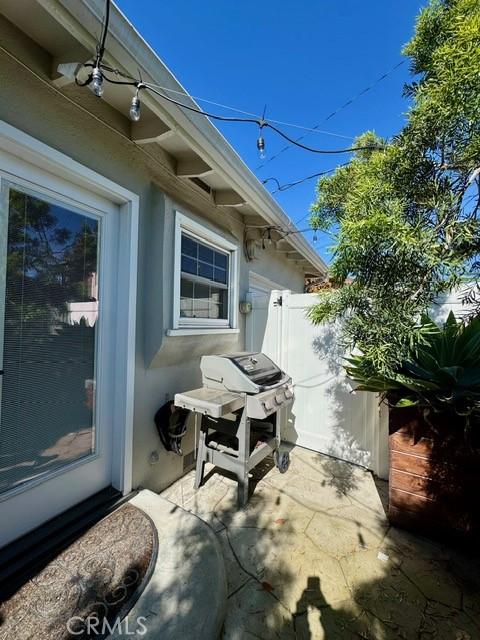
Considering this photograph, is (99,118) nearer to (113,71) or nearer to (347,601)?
(113,71)

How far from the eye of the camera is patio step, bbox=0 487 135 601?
1796 mm

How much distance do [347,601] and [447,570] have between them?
36.6 inches

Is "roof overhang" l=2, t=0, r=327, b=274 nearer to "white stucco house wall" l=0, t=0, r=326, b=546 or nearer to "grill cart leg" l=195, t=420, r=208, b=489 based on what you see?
"white stucco house wall" l=0, t=0, r=326, b=546

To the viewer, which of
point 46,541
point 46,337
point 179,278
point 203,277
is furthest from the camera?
point 203,277

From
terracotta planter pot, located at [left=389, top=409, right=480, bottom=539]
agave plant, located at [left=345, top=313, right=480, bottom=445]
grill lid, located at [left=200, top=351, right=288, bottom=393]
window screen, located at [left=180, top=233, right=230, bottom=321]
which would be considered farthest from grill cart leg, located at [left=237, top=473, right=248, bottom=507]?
window screen, located at [left=180, top=233, right=230, bottom=321]

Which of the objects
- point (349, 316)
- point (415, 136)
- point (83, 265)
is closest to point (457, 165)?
point (415, 136)

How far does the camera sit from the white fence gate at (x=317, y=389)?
3713mm

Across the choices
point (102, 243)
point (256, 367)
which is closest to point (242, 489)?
point (256, 367)

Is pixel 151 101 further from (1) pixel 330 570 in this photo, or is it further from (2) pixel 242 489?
(1) pixel 330 570

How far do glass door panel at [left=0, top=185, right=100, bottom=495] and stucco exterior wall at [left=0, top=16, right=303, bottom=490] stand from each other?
46 centimetres

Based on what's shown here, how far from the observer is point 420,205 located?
74.9 inches

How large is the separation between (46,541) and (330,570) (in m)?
2.19

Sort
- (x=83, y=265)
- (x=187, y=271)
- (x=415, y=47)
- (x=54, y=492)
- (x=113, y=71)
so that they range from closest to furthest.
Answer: (x=113, y=71) < (x=415, y=47) < (x=54, y=492) < (x=83, y=265) < (x=187, y=271)

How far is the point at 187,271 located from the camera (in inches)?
133
